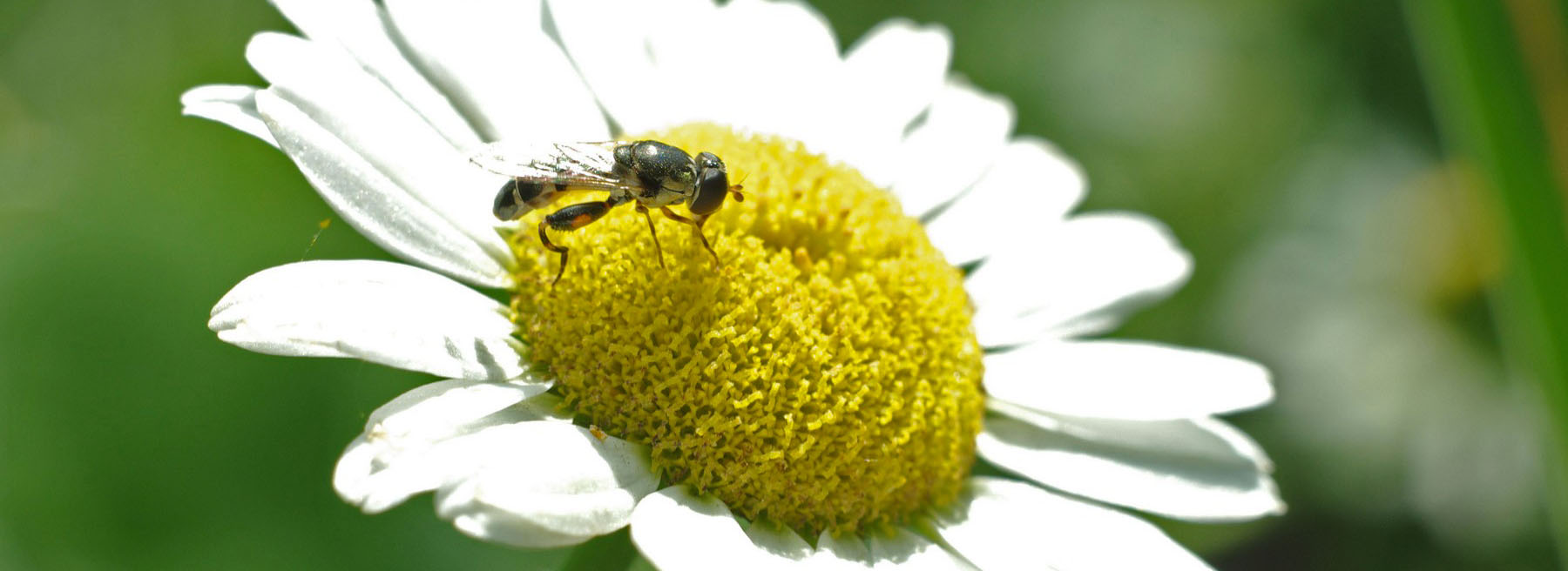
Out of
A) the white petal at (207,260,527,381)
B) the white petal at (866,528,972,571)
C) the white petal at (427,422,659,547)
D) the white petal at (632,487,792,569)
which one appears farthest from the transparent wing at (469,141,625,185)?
the white petal at (866,528,972,571)

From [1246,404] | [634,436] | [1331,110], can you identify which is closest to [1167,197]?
[1331,110]

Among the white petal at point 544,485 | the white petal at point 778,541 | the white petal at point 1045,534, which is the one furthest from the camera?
the white petal at point 1045,534

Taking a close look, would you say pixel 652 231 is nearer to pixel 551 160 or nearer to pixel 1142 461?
pixel 551 160

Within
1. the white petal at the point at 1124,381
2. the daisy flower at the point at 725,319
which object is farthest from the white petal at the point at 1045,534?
the white petal at the point at 1124,381

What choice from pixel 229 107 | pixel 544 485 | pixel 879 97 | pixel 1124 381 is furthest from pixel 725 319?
pixel 879 97

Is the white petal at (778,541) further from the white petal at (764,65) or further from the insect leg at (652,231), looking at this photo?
the white petal at (764,65)

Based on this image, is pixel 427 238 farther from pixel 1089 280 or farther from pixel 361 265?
pixel 1089 280

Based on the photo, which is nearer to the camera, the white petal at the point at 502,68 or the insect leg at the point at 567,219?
the insect leg at the point at 567,219
